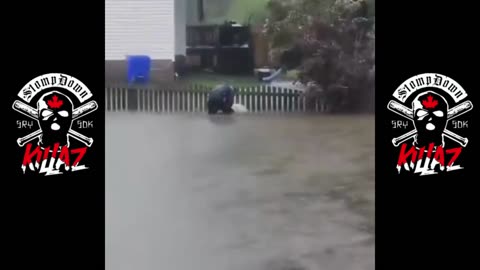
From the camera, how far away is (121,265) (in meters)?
4.33

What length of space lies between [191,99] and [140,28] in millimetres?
523

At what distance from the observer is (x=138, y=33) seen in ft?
14.4

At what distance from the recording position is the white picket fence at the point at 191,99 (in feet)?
14.5

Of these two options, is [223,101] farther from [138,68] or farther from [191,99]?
[138,68]
